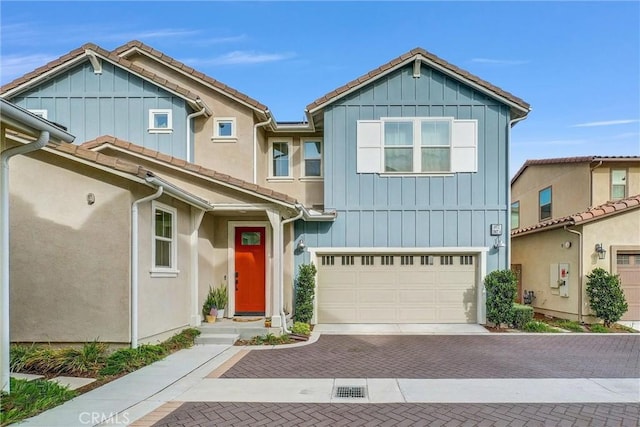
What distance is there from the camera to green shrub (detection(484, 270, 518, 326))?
35.1 ft

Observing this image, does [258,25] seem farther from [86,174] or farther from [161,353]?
[161,353]

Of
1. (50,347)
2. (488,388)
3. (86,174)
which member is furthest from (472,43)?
(50,347)

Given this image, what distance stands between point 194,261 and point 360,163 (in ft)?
17.2

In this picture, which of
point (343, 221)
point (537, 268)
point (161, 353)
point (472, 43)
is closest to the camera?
point (161, 353)

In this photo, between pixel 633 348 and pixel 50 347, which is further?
pixel 633 348

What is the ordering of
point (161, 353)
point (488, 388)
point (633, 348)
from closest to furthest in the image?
point (488, 388)
point (161, 353)
point (633, 348)

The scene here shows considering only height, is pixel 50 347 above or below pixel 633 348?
above

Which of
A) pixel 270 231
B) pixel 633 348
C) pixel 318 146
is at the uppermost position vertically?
pixel 318 146

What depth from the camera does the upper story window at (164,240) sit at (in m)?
8.06

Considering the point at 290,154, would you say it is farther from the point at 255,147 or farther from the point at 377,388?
the point at 377,388

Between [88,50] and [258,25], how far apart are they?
15.3 ft

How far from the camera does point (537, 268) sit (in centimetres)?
1398

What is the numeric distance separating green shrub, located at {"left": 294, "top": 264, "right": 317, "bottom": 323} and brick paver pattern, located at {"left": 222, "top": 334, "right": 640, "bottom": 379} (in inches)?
41.2

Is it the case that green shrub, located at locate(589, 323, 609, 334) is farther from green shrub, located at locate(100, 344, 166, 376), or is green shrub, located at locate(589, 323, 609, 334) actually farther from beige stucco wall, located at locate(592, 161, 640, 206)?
green shrub, located at locate(100, 344, 166, 376)
